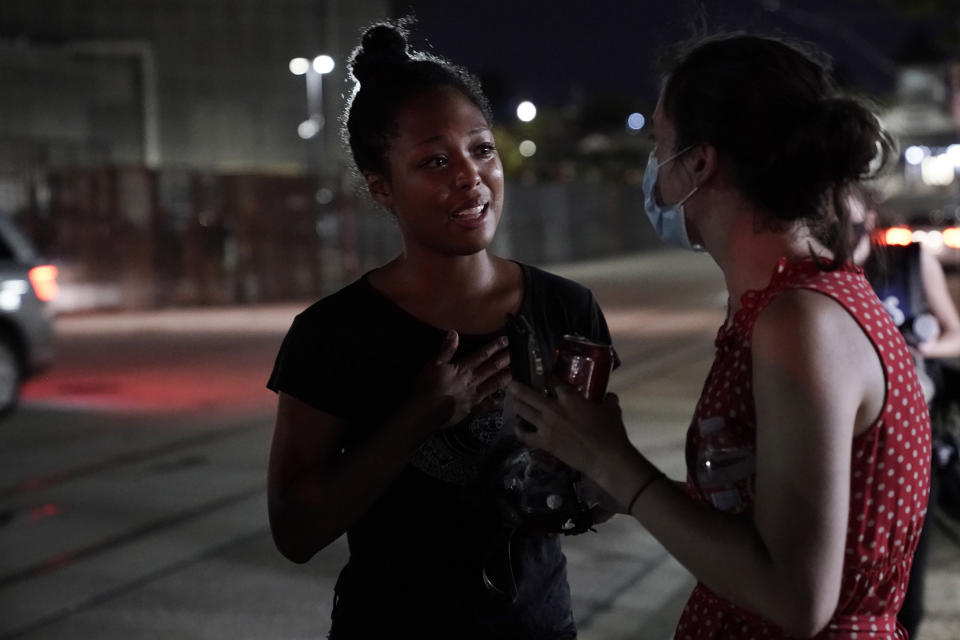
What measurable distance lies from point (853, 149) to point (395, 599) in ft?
3.63

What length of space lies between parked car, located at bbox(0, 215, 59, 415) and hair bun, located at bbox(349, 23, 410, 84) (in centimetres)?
995

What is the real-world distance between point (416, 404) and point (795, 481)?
774mm

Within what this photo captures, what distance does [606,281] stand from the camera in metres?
30.4

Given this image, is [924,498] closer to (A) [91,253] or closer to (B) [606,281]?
(A) [91,253]

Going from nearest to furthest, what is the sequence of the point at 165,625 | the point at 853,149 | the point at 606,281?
the point at 853,149 < the point at 165,625 < the point at 606,281

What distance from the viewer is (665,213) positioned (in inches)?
83.4

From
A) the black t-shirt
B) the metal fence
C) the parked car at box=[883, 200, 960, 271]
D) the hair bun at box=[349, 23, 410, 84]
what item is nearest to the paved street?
the black t-shirt

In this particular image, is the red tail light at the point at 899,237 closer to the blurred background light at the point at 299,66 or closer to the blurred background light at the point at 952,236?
the blurred background light at the point at 952,236

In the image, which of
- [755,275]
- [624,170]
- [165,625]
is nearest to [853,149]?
[755,275]

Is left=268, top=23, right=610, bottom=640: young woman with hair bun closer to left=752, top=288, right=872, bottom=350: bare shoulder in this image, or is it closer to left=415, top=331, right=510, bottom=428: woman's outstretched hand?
left=415, top=331, right=510, bottom=428: woman's outstretched hand

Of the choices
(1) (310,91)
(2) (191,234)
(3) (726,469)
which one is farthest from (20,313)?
(1) (310,91)

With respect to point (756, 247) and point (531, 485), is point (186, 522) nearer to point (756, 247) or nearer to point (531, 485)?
point (531, 485)

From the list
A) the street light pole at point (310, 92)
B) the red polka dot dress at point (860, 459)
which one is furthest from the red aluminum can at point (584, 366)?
the street light pole at point (310, 92)

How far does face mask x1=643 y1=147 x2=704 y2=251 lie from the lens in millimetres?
1999
